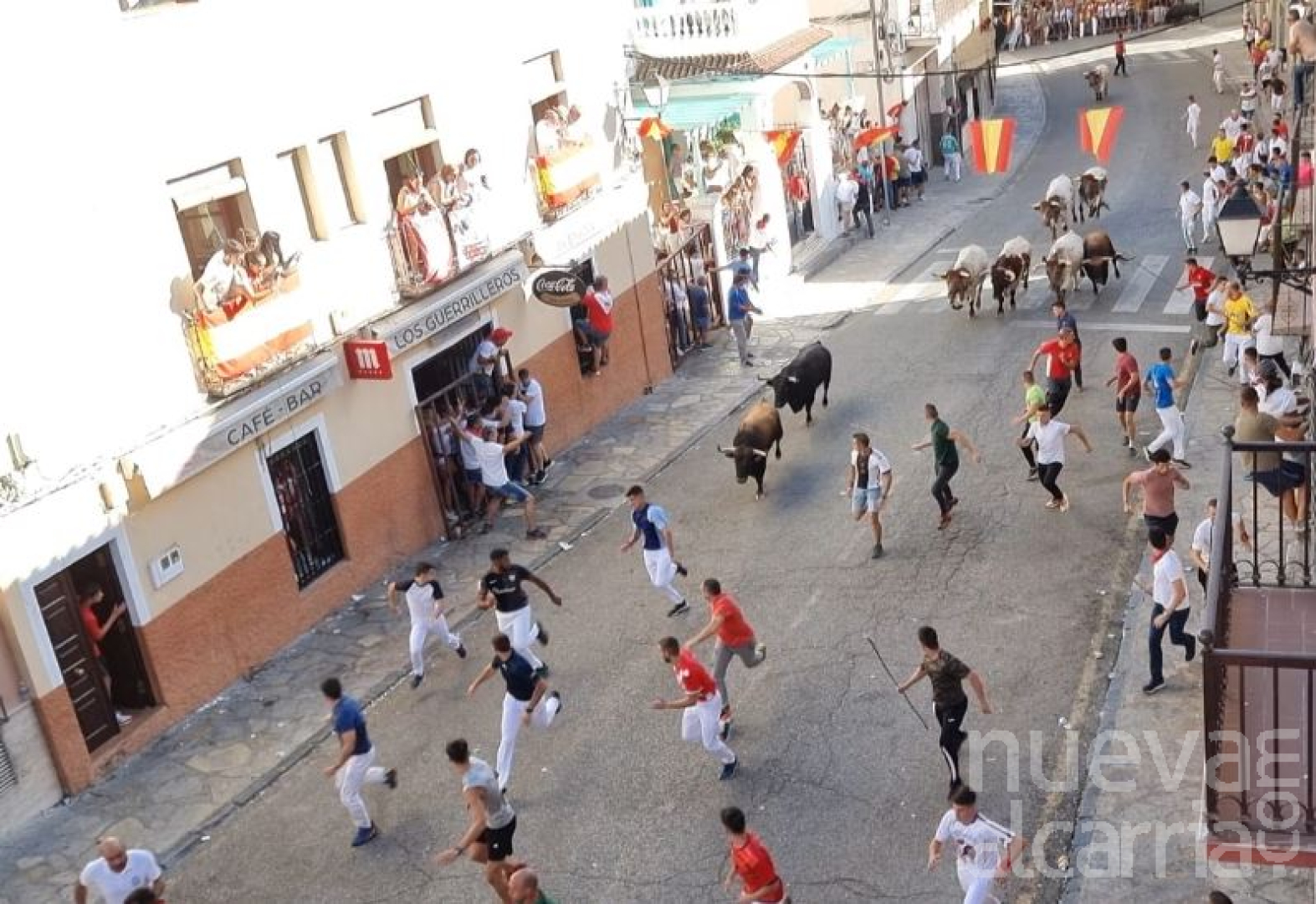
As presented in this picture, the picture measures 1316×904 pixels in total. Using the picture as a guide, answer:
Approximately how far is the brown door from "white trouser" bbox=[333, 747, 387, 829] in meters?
2.96

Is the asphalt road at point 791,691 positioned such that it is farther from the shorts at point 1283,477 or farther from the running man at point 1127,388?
the shorts at point 1283,477

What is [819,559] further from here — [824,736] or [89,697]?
[89,697]

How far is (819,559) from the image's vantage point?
51.5 feet

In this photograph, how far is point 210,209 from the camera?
1445 centimetres

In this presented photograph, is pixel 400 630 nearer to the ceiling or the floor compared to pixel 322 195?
nearer to the floor

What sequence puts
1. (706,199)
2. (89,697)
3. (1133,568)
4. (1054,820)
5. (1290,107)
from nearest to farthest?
(1054,820)
(89,697)
(1133,568)
(706,199)
(1290,107)

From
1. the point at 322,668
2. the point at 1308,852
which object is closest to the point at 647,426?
the point at 322,668

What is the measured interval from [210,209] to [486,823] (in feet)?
24.1

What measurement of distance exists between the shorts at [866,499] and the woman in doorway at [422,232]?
18.1 feet

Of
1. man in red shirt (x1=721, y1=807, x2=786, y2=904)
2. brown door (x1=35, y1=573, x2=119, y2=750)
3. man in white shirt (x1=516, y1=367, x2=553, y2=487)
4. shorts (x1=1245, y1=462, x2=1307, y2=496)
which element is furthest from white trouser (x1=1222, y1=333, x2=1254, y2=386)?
brown door (x1=35, y1=573, x2=119, y2=750)

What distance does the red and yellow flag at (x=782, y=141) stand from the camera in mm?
25625

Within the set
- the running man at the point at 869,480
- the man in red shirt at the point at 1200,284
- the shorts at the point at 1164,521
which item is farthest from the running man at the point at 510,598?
the man in red shirt at the point at 1200,284

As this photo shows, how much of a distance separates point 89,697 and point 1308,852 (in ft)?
33.5

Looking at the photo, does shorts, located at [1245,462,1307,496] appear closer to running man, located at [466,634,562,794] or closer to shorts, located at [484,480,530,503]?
running man, located at [466,634,562,794]
